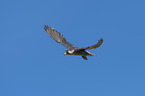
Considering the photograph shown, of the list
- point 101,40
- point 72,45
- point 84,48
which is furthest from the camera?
point 72,45

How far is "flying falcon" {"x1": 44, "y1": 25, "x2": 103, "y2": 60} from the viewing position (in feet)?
69.3

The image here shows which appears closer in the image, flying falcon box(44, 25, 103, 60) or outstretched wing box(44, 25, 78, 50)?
flying falcon box(44, 25, 103, 60)

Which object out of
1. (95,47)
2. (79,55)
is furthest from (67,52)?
(95,47)

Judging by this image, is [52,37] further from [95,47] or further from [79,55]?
[95,47]

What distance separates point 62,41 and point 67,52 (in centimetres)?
356

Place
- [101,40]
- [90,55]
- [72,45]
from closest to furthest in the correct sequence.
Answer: [101,40] < [90,55] < [72,45]

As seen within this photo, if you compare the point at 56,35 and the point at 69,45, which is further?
the point at 56,35

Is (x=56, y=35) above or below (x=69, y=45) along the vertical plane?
above

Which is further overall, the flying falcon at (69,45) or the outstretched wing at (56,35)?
the outstretched wing at (56,35)

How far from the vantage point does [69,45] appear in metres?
24.6

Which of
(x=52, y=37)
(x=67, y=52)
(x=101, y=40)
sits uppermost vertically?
(x=52, y=37)

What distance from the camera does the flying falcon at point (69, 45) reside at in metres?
21.1

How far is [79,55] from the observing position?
22578mm

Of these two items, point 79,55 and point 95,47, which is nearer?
point 95,47
